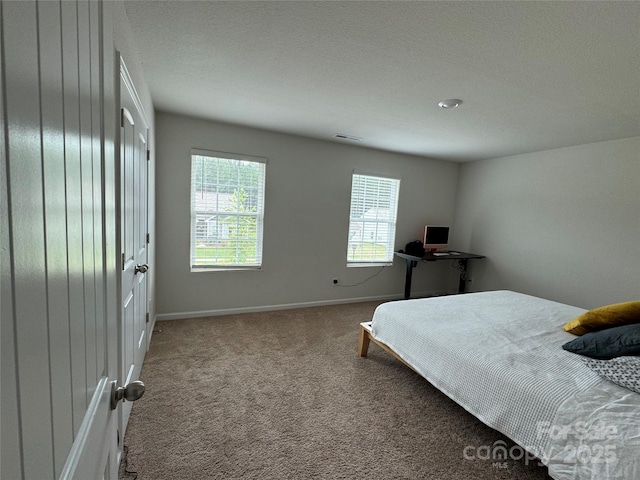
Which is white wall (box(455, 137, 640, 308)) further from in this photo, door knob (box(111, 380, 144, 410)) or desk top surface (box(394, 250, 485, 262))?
door knob (box(111, 380, 144, 410))

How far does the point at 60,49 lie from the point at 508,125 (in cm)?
364

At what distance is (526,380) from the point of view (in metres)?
1.58

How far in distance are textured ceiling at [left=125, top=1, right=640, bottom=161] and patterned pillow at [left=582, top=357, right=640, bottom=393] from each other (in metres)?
1.73

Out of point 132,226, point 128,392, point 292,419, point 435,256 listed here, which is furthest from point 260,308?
point 128,392

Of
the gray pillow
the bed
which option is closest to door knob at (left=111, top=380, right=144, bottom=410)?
the bed

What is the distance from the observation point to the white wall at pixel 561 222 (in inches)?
129

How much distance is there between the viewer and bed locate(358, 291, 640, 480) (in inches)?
50.3

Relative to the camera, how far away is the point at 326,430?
6.24 feet

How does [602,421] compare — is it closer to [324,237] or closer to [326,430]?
[326,430]

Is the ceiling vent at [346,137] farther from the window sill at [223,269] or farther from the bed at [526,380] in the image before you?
the bed at [526,380]

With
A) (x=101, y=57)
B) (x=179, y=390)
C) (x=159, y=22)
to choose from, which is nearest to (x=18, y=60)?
(x=101, y=57)

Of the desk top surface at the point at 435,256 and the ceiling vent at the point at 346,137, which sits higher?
the ceiling vent at the point at 346,137

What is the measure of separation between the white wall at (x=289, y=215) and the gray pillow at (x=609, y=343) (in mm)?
2931

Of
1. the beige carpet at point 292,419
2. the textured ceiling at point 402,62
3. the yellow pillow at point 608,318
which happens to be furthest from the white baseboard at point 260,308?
the yellow pillow at point 608,318
